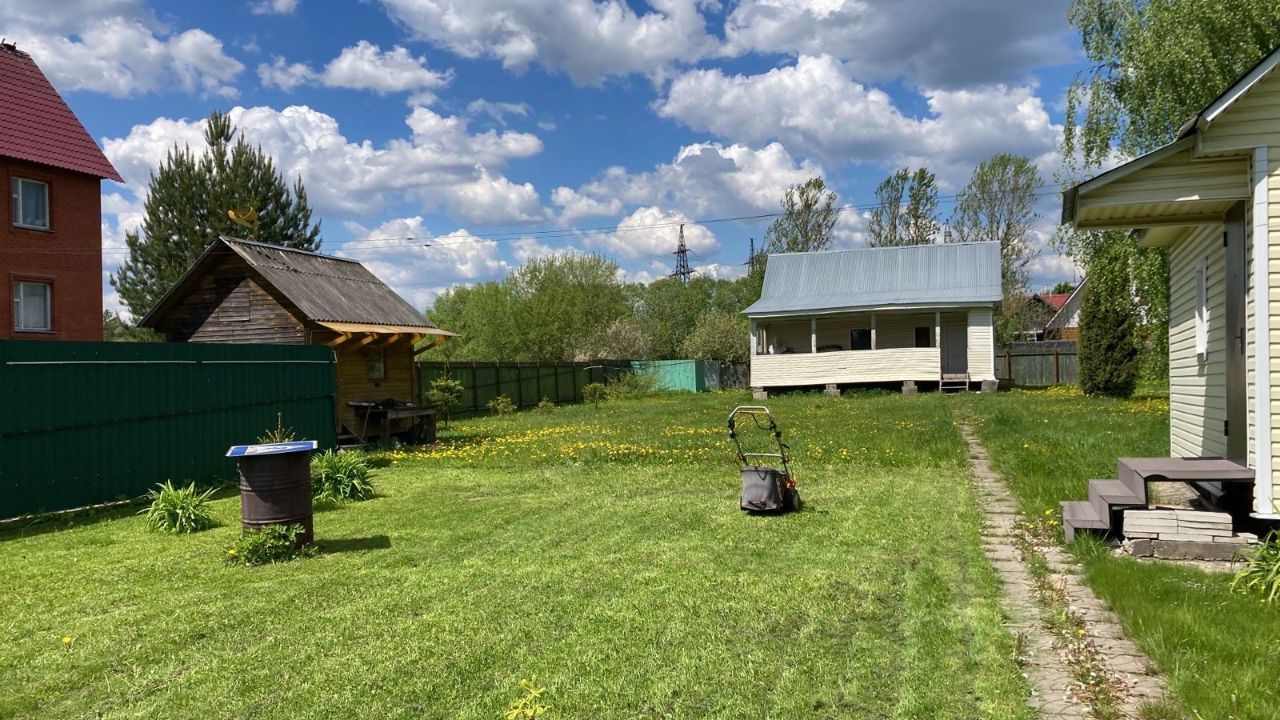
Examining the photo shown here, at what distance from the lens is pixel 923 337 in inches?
1288

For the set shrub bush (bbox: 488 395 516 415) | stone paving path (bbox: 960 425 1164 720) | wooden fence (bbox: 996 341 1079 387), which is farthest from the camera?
wooden fence (bbox: 996 341 1079 387)

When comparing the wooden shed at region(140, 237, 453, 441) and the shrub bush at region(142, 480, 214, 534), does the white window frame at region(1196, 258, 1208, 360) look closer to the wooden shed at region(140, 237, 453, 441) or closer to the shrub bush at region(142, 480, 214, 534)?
the shrub bush at region(142, 480, 214, 534)

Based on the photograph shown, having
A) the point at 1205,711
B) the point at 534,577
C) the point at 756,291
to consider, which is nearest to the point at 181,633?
the point at 534,577

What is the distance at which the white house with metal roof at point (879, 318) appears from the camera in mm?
29609

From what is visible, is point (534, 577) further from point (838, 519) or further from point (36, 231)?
point (36, 231)

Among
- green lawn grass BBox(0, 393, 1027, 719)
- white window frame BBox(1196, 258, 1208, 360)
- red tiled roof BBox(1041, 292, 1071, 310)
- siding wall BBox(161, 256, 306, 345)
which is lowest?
green lawn grass BBox(0, 393, 1027, 719)

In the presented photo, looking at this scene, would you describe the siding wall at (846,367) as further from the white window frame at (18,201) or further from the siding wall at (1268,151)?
the siding wall at (1268,151)

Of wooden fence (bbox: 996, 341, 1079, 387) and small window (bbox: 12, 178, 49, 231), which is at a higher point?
small window (bbox: 12, 178, 49, 231)

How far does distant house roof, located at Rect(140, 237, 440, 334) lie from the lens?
1692cm

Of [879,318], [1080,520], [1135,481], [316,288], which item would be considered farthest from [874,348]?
[1080,520]

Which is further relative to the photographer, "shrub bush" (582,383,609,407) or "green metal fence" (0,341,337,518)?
"shrub bush" (582,383,609,407)

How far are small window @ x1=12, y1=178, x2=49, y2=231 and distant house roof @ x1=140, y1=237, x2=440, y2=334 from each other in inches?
178

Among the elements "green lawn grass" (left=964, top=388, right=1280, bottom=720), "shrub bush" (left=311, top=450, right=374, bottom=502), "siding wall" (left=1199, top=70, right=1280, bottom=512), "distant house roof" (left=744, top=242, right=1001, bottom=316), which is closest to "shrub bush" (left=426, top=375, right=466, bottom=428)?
"shrub bush" (left=311, top=450, right=374, bottom=502)

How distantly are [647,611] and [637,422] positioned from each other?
1539 centimetres
